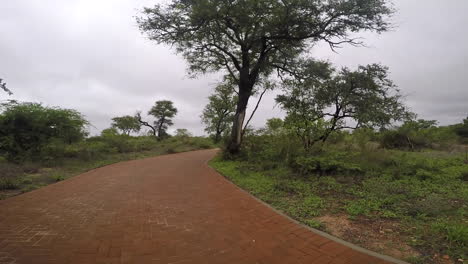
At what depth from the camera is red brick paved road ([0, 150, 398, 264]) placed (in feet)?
9.74

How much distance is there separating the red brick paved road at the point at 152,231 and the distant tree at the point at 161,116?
1289 inches

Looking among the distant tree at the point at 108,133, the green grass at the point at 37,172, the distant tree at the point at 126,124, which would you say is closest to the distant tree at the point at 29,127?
the green grass at the point at 37,172

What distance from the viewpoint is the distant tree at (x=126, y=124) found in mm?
37750

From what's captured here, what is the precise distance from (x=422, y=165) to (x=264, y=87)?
908cm

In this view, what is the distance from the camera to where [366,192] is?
18.3 feet

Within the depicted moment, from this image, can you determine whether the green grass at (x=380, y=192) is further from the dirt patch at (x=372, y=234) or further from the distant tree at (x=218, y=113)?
the distant tree at (x=218, y=113)

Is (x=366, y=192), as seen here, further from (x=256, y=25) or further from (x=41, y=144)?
(x=41, y=144)

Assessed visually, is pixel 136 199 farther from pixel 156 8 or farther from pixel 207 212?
pixel 156 8

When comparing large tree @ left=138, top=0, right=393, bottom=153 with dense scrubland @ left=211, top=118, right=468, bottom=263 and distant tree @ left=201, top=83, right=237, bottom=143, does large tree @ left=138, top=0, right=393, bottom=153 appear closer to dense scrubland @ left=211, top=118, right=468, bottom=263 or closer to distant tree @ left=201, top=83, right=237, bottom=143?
dense scrubland @ left=211, top=118, right=468, bottom=263

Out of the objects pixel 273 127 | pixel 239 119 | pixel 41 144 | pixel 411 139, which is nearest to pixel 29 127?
pixel 41 144

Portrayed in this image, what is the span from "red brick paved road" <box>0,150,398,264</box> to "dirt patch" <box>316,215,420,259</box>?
0.31 metres

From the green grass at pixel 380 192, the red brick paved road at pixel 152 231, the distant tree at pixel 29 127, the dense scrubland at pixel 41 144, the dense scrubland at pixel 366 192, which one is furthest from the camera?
the distant tree at pixel 29 127

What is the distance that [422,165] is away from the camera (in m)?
7.33

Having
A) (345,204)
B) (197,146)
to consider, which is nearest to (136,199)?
(345,204)
